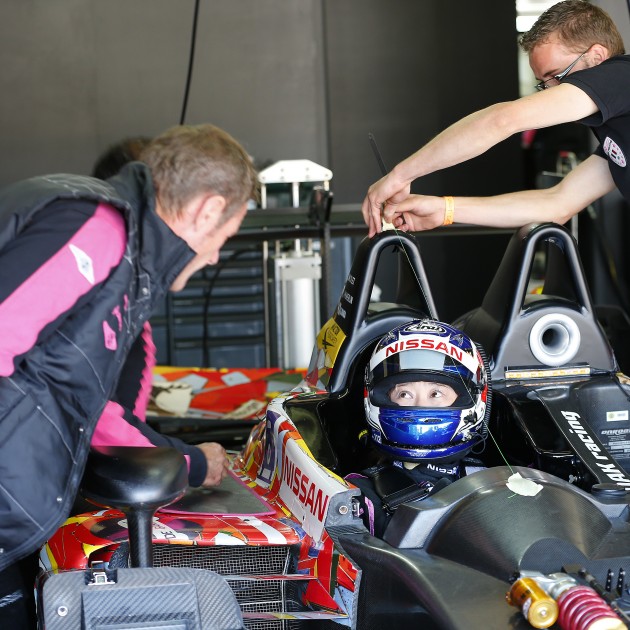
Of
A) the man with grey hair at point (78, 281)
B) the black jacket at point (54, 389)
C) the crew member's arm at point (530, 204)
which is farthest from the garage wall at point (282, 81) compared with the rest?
the black jacket at point (54, 389)

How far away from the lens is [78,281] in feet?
4.94

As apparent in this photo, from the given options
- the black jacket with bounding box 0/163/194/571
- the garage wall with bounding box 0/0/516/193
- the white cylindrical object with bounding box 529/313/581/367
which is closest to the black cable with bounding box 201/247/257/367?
the garage wall with bounding box 0/0/516/193

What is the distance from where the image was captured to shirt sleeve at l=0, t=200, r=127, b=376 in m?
1.47

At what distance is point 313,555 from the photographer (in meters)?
2.15

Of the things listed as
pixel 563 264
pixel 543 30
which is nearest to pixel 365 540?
pixel 563 264

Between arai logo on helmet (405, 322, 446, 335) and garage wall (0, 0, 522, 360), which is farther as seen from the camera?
garage wall (0, 0, 522, 360)

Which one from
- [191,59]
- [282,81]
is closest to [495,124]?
[191,59]

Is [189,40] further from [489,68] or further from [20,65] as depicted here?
[489,68]

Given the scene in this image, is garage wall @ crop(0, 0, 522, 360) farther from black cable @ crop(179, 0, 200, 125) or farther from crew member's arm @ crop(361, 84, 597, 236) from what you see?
crew member's arm @ crop(361, 84, 597, 236)

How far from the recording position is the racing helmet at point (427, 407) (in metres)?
2.33

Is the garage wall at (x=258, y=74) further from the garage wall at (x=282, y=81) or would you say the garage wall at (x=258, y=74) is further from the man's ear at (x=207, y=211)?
the man's ear at (x=207, y=211)

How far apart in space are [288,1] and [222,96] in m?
0.86

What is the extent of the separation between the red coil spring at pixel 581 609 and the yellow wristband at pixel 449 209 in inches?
62.7

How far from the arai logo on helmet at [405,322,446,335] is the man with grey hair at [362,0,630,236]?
1.28ft
